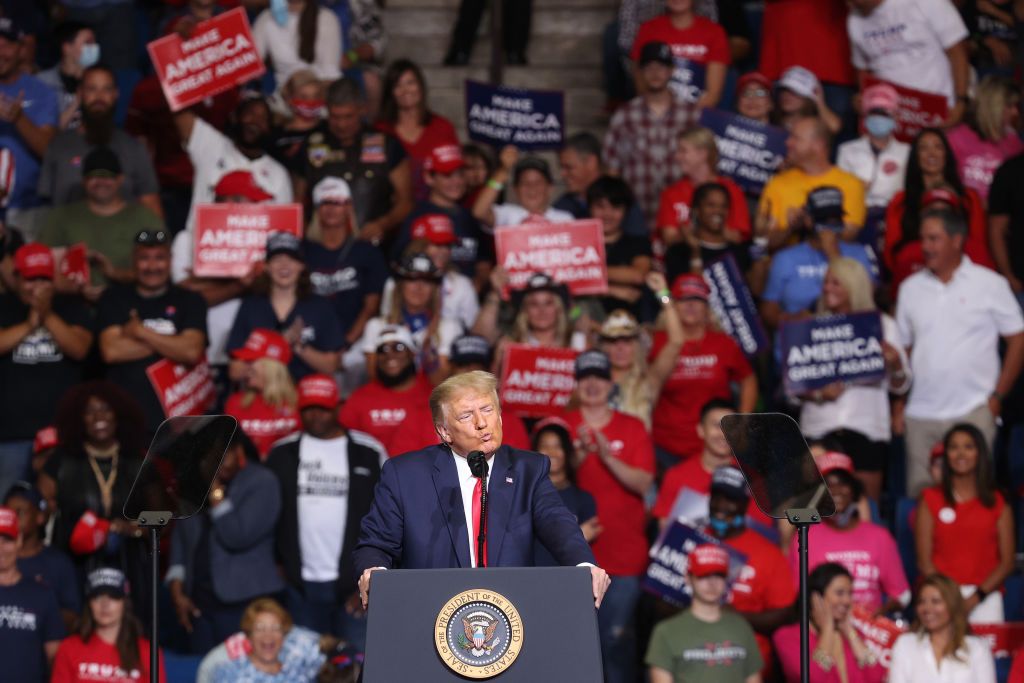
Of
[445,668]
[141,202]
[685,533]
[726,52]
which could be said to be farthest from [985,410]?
[445,668]

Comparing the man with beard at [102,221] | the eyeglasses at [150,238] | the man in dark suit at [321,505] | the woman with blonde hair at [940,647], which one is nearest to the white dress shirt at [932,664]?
the woman with blonde hair at [940,647]

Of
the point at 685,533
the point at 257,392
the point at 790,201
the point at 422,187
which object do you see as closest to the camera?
the point at 685,533

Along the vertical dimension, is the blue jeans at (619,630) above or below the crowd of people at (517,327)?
below

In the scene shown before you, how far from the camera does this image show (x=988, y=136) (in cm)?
1116

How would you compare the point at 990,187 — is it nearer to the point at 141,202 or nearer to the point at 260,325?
the point at 260,325

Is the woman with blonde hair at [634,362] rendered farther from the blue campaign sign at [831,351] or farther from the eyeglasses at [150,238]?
the eyeglasses at [150,238]

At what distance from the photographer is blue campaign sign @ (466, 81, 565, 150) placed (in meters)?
11.2

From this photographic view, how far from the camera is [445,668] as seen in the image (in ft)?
14.5

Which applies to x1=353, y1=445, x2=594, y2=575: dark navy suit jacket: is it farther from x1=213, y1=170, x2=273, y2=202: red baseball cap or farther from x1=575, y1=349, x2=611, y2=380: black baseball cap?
x1=213, y1=170, x2=273, y2=202: red baseball cap

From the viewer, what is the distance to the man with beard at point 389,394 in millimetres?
9266

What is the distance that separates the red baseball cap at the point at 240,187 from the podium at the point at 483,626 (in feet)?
20.4

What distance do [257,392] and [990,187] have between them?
4561 millimetres

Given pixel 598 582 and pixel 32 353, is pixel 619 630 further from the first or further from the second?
pixel 598 582

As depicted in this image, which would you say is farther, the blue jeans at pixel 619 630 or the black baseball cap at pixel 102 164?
the black baseball cap at pixel 102 164
